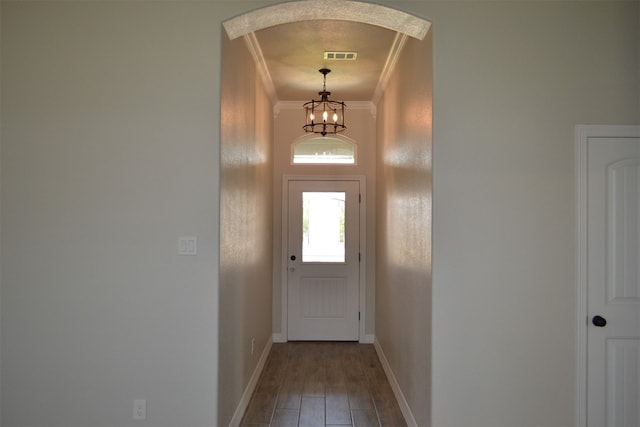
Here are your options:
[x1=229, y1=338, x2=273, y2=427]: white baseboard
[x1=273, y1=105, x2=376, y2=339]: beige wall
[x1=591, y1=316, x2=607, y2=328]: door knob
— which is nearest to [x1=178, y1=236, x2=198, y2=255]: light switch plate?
[x1=229, y1=338, x2=273, y2=427]: white baseboard

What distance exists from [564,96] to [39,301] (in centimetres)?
344

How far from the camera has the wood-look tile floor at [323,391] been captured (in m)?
3.25

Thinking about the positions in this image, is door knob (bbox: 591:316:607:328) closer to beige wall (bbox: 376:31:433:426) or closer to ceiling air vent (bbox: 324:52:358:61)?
beige wall (bbox: 376:31:433:426)

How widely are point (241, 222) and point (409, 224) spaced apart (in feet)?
4.20

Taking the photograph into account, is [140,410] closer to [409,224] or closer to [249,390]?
[249,390]

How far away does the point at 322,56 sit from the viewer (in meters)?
3.81

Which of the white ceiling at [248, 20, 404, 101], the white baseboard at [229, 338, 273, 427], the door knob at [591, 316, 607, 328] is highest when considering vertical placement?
the white ceiling at [248, 20, 404, 101]

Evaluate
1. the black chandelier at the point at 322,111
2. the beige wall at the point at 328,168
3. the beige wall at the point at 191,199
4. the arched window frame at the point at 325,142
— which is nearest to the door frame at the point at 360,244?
the beige wall at the point at 328,168

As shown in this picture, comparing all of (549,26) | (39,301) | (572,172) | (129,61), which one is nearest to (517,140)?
(572,172)

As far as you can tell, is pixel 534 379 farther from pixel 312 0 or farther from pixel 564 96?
pixel 312 0

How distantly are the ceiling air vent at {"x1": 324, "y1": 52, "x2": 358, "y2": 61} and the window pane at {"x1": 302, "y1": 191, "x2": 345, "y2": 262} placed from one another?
1.92 meters

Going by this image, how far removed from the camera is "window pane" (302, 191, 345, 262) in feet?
17.6

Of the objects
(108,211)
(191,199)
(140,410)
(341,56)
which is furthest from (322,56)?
(140,410)

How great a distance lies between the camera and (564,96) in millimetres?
2553
